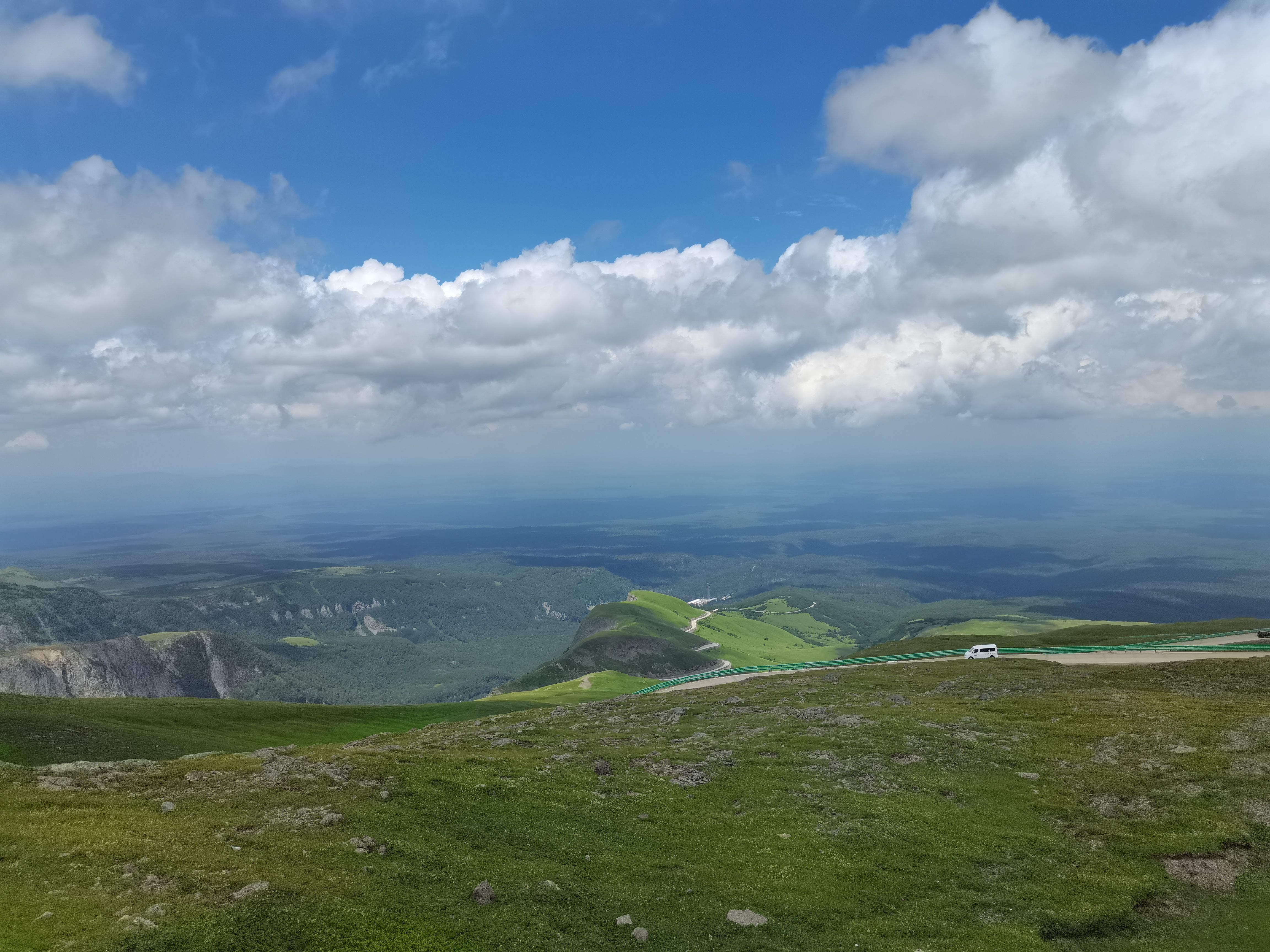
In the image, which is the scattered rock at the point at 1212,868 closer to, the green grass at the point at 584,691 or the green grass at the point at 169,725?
the green grass at the point at 169,725

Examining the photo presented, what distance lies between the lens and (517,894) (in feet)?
95.2

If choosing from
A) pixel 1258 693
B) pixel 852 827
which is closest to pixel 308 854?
pixel 852 827

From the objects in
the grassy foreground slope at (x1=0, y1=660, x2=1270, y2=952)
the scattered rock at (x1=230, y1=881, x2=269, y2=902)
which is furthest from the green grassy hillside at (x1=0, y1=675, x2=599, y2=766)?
the scattered rock at (x1=230, y1=881, x2=269, y2=902)

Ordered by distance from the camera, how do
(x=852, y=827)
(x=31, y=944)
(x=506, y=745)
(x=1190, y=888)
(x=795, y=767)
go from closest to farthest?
(x=31, y=944) → (x=1190, y=888) → (x=852, y=827) → (x=795, y=767) → (x=506, y=745)

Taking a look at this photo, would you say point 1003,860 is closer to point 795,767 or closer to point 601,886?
point 795,767

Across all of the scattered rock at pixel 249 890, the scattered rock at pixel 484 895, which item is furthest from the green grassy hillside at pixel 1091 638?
the scattered rock at pixel 249 890

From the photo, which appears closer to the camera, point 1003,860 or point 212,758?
point 1003,860

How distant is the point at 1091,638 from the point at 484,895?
15877 cm

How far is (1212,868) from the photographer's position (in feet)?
114

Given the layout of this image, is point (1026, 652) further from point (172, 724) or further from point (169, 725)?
point (169, 725)

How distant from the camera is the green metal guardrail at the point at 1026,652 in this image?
105312 millimetres

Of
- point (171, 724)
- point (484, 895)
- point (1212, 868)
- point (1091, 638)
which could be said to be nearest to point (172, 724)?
point (171, 724)

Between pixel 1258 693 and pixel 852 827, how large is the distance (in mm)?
63612

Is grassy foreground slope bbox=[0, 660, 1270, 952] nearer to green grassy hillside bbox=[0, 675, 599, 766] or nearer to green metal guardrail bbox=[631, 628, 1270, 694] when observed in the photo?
green grassy hillside bbox=[0, 675, 599, 766]
